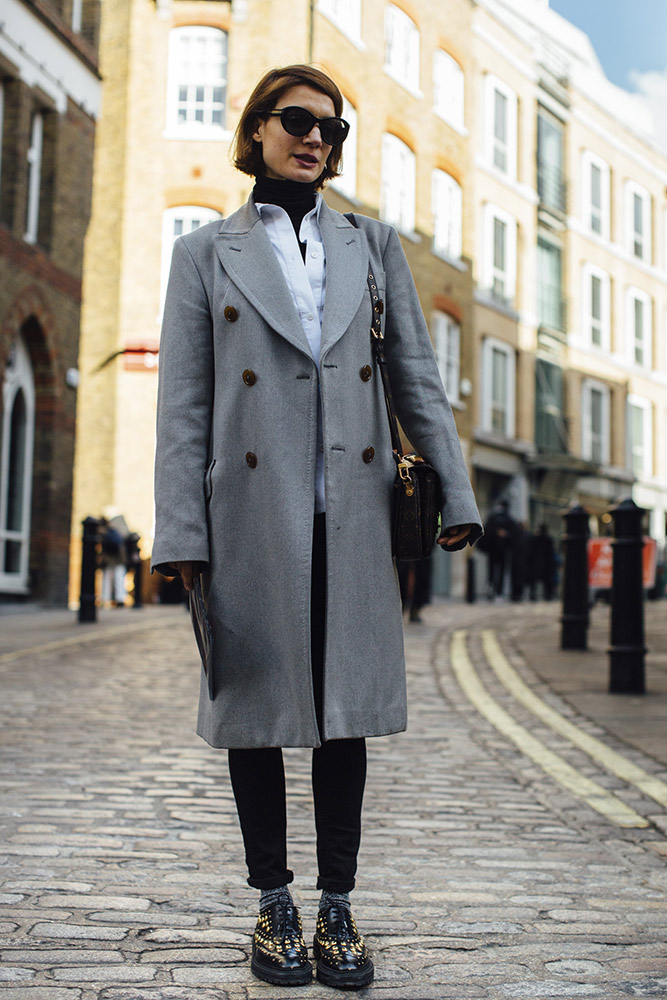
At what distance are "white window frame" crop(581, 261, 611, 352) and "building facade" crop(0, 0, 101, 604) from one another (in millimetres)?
17906

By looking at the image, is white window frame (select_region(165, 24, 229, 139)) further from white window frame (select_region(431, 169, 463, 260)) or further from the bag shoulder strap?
the bag shoulder strap

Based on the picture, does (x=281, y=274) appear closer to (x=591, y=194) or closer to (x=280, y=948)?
(x=280, y=948)

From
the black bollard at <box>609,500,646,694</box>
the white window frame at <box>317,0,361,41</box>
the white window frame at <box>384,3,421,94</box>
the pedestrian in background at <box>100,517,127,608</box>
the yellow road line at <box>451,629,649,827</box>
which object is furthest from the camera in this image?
the white window frame at <box>384,3,421,94</box>

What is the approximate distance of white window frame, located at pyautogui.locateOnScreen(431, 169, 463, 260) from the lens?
88.3ft

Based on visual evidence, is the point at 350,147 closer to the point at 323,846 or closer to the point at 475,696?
the point at 475,696

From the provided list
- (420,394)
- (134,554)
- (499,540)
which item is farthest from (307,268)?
(499,540)

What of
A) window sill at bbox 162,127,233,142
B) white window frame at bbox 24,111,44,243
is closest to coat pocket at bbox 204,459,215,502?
white window frame at bbox 24,111,44,243

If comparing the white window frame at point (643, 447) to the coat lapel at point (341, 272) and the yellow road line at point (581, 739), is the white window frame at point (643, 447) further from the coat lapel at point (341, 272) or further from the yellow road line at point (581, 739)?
the coat lapel at point (341, 272)

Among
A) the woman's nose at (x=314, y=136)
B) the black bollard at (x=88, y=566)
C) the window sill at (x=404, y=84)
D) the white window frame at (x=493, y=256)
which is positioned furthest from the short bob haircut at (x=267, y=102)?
the white window frame at (x=493, y=256)

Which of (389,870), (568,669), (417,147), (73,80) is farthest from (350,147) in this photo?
(389,870)

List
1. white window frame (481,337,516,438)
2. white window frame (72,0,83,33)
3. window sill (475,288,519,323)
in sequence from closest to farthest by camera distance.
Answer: white window frame (72,0,83,33) → window sill (475,288,519,323) → white window frame (481,337,516,438)

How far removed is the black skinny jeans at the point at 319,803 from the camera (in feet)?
9.17

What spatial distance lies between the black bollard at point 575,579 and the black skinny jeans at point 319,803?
707cm

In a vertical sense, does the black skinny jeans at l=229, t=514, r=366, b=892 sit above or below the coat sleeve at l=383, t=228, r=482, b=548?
below
